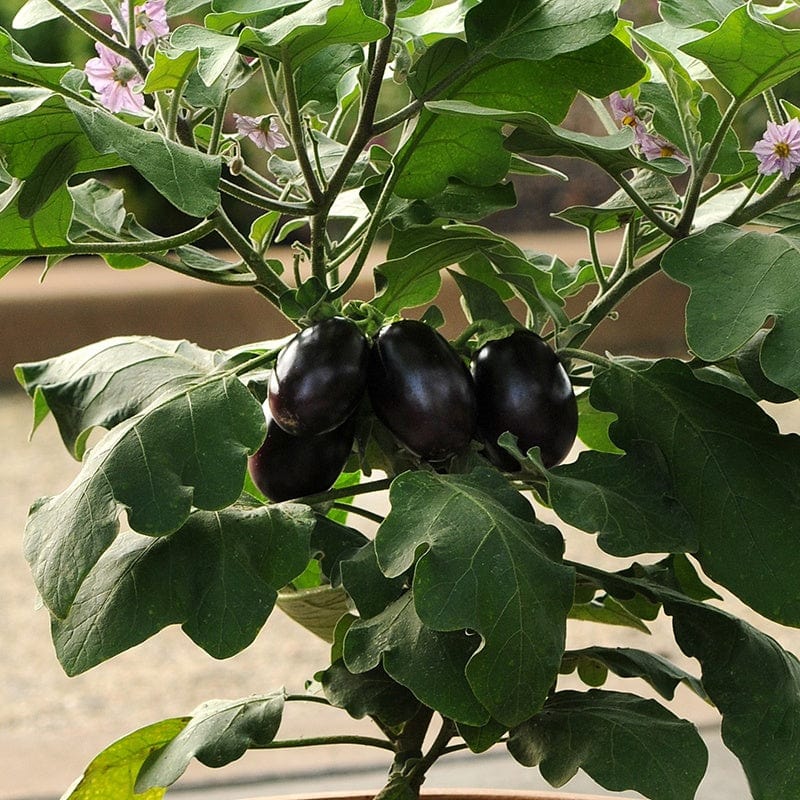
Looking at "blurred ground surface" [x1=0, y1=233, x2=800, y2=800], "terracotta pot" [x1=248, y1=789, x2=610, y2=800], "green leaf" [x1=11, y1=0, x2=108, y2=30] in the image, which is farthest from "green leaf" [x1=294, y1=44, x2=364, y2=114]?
"blurred ground surface" [x1=0, y1=233, x2=800, y2=800]

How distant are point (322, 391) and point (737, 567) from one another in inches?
6.1

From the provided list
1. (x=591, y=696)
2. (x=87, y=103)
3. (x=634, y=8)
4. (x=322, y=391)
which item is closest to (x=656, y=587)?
(x=591, y=696)

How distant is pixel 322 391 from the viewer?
0.41 meters

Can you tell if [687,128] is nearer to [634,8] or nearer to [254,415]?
[254,415]

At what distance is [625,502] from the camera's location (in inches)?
16.5

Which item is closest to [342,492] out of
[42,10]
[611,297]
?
[611,297]

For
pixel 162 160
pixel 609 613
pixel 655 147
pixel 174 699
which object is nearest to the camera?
pixel 162 160

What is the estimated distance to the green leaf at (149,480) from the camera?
40 cm

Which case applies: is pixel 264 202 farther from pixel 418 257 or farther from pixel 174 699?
pixel 174 699

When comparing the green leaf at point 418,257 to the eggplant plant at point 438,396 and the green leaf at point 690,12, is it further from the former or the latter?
the green leaf at point 690,12

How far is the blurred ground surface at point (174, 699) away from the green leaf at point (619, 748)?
2.12 ft

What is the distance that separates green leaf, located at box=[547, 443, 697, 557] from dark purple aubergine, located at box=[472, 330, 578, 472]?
0.04 ft

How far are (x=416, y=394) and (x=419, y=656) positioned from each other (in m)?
0.09

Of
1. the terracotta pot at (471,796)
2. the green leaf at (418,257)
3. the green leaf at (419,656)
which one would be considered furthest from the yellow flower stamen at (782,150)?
the terracotta pot at (471,796)
